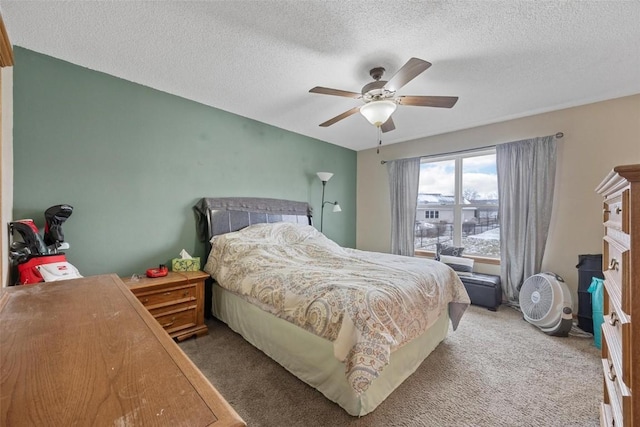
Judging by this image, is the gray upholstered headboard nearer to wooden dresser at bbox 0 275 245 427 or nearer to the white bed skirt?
the white bed skirt

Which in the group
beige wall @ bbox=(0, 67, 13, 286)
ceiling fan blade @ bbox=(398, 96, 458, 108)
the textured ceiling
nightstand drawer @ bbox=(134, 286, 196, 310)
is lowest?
nightstand drawer @ bbox=(134, 286, 196, 310)

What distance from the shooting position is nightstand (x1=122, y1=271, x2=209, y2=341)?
2.20 metres

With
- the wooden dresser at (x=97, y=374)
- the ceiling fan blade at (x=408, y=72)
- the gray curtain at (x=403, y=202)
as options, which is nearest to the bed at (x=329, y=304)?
the wooden dresser at (x=97, y=374)

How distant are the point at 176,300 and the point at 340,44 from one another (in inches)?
100

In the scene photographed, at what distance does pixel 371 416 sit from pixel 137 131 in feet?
9.99

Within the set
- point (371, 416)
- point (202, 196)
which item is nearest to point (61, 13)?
point (202, 196)

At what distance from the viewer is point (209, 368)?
1.97 meters

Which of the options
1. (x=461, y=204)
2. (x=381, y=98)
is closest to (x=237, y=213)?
(x=381, y=98)

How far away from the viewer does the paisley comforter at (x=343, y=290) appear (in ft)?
4.73

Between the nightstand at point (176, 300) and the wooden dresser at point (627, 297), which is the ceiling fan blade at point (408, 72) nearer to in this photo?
the wooden dresser at point (627, 297)

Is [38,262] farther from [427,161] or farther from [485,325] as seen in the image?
[427,161]

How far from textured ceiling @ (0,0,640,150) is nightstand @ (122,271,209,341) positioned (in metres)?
1.86

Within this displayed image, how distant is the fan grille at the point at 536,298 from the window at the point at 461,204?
2.66ft

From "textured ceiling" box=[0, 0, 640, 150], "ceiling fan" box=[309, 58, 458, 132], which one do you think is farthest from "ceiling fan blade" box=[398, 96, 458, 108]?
"textured ceiling" box=[0, 0, 640, 150]
